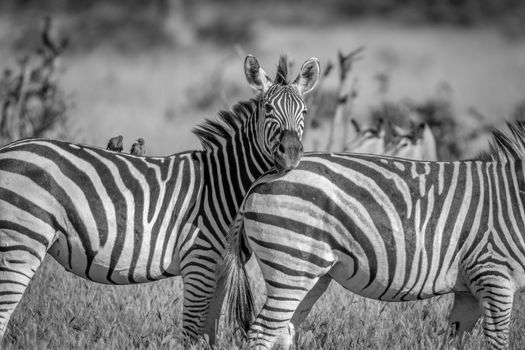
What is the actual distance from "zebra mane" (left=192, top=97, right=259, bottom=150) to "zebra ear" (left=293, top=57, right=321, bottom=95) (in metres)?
0.35

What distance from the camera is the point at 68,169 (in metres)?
5.13

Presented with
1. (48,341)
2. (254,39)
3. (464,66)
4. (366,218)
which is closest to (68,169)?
(48,341)

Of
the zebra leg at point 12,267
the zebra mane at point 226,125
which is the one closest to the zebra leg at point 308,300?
the zebra mane at point 226,125

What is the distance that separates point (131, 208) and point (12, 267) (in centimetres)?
84

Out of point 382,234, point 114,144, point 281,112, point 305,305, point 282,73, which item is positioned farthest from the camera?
point 114,144

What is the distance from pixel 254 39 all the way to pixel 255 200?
31.9 m

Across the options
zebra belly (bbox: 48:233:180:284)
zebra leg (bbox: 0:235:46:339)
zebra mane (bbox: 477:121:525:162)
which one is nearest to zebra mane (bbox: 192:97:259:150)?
zebra belly (bbox: 48:233:180:284)

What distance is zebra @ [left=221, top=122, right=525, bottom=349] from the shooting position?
16.1ft

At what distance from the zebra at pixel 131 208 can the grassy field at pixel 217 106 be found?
0.46 meters

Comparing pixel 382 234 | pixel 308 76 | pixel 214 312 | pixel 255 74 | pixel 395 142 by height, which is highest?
pixel 395 142

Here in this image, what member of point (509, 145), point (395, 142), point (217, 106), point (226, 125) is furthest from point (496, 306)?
point (217, 106)

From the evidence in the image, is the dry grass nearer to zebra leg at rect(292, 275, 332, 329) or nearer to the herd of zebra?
zebra leg at rect(292, 275, 332, 329)

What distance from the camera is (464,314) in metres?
5.55

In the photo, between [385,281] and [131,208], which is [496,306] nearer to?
[385,281]
